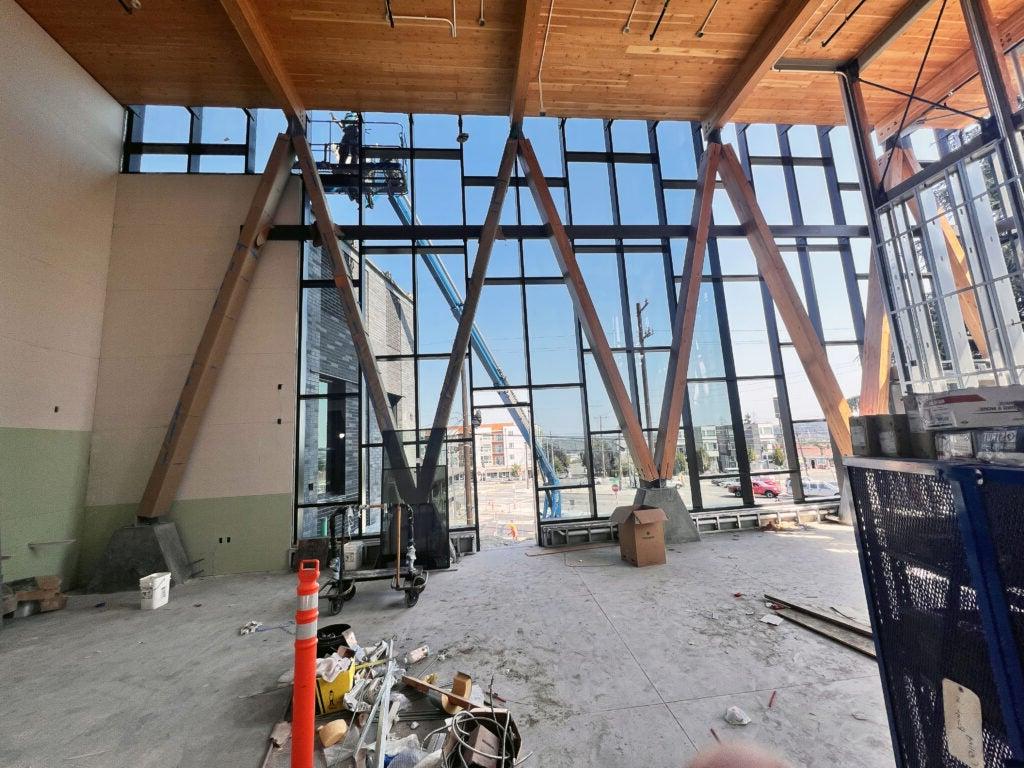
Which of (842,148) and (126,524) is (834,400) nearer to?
(842,148)

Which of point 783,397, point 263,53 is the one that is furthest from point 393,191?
point 783,397

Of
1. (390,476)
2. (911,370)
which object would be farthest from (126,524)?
(911,370)

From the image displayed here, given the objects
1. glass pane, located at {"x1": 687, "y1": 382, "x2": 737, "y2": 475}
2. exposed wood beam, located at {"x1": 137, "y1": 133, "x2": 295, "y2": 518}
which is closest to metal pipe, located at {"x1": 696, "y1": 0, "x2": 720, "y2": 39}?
glass pane, located at {"x1": 687, "y1": 382, "x2": 737, "y2": 475}

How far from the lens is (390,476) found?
5449 millimetres

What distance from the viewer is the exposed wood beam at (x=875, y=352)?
6.43 meters

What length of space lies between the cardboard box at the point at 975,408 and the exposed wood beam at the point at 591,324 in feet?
14.5

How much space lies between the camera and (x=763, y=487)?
7285mm

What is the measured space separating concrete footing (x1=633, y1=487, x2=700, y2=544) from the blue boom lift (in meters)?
1.56

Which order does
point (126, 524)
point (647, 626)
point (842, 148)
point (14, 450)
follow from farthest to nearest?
point (842, 148) < point (126, 524) < point (14, 450) < point (647, 626)

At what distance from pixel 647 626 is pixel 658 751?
1.39 m

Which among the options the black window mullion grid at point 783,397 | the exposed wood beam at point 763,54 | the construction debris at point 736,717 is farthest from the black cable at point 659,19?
the construction debris at point 736,717

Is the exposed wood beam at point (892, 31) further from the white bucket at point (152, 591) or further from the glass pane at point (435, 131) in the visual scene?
the white bucket at point (152, 591)

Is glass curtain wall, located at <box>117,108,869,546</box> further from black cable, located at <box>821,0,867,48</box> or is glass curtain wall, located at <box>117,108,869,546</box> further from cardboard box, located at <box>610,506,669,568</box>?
black cable, located at <box>821,0,867,48</box>

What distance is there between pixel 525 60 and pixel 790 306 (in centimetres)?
536
